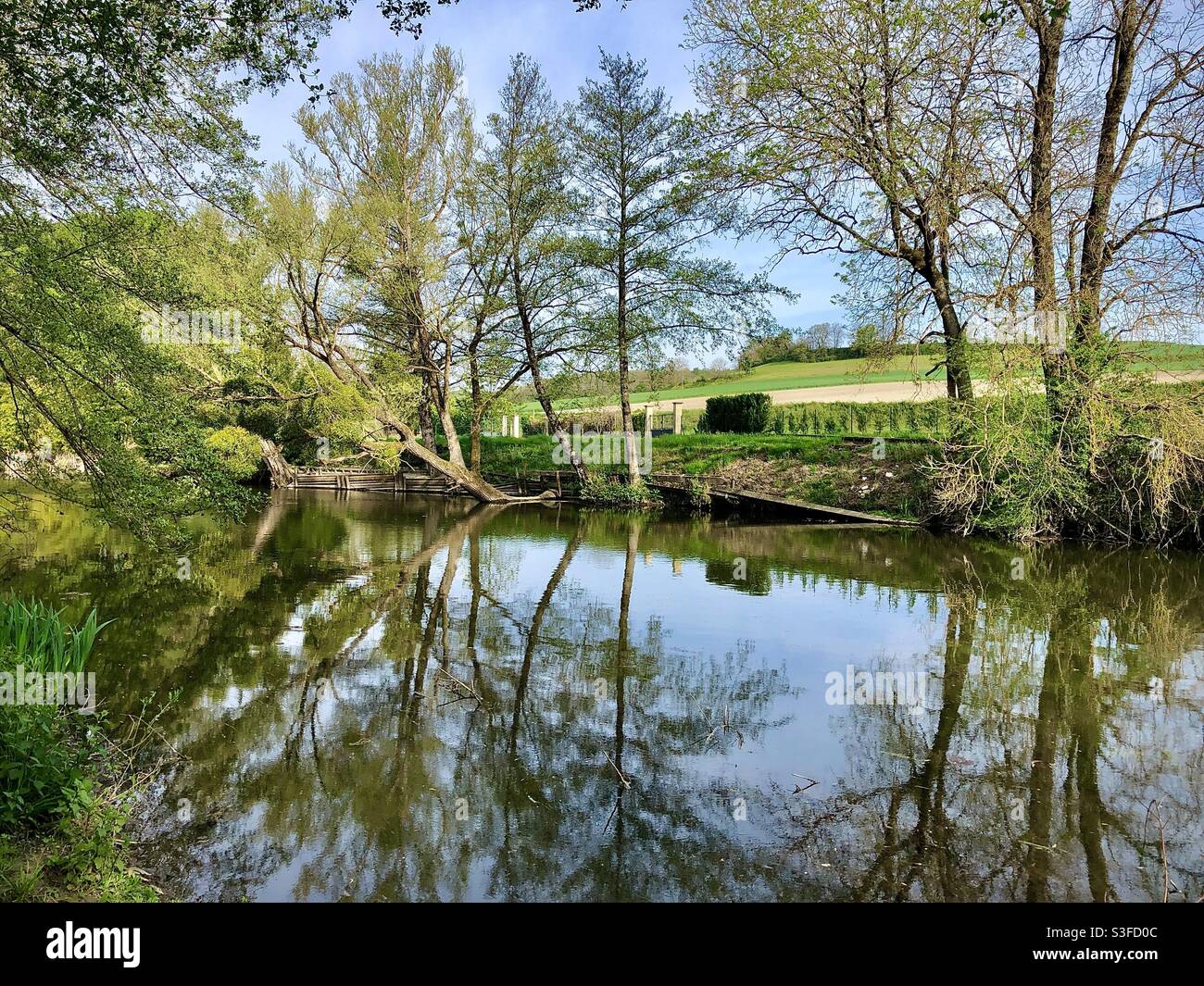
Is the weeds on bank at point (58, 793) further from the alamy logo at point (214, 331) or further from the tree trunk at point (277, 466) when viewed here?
the tree trunk at point (277, 466)

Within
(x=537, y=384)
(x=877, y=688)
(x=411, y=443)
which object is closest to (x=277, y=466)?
(x=411, y=443)

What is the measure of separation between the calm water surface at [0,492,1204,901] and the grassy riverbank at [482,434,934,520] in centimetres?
792

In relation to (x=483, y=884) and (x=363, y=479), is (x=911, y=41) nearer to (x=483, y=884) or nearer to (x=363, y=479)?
(x=483, y=884)

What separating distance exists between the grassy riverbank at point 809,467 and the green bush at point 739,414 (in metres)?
2.70

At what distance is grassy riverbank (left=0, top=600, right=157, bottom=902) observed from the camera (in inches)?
148

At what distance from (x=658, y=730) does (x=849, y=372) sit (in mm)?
15325

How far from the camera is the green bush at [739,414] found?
3041 cm

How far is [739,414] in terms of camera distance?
30844mm
